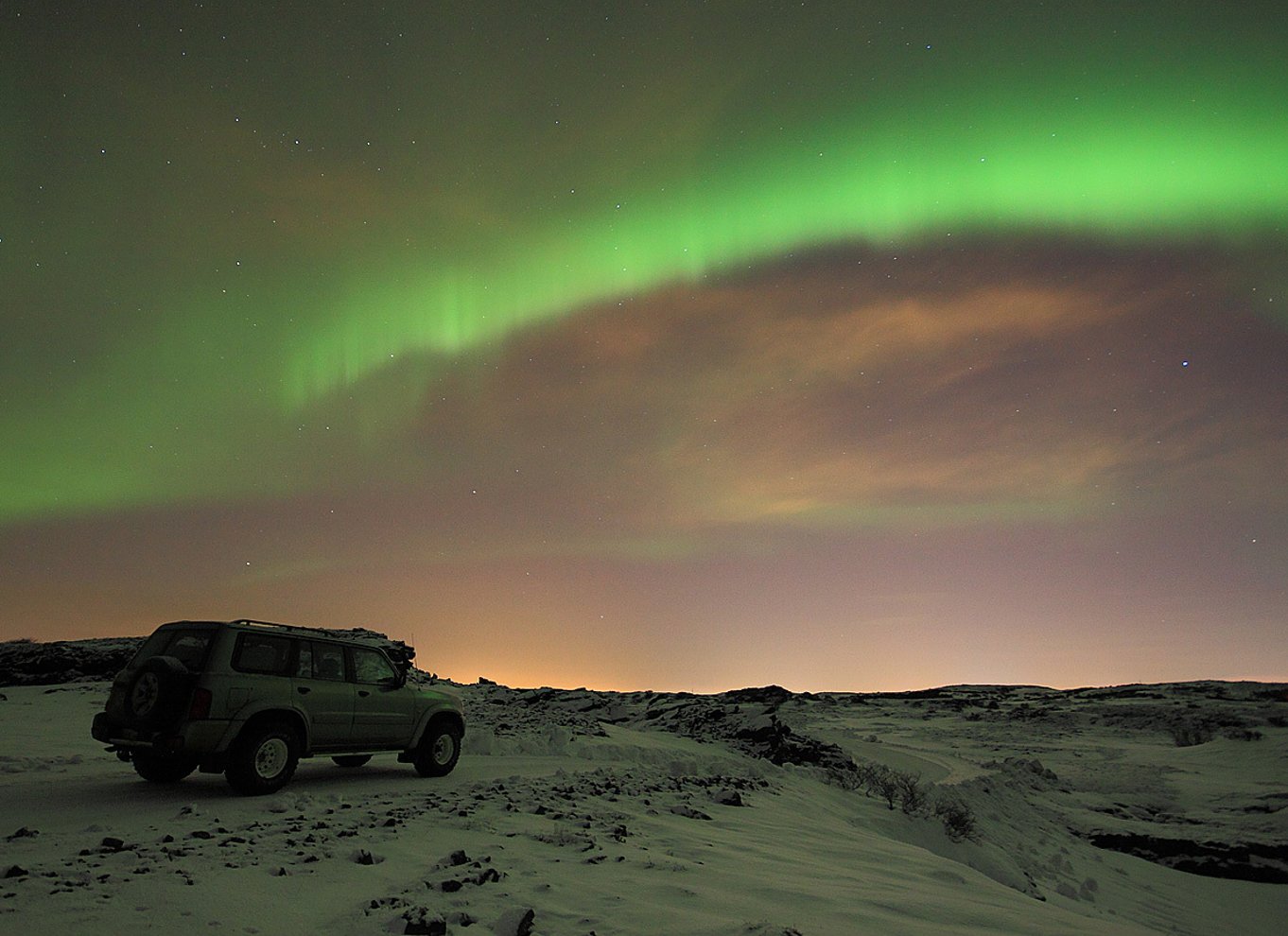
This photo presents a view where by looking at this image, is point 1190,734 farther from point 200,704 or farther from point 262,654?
point 200,704

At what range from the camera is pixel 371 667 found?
13.3 m

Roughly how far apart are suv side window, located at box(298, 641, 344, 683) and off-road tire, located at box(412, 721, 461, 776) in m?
2.15

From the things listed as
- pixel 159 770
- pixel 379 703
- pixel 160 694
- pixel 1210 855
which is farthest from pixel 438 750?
pixel 1210 855

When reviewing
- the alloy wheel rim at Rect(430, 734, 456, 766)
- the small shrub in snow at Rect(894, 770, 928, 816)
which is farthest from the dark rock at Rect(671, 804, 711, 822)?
the small shrub in snow at Rect(894, 770, 928, 816)

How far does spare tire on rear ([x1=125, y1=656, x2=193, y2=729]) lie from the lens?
34.0 ft

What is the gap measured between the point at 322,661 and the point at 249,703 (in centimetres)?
159

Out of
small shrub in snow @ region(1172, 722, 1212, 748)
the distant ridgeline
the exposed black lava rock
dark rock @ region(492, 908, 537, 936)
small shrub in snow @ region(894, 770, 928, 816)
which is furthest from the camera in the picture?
small shrub in snow @ region(1172, 722, 1212, 748)

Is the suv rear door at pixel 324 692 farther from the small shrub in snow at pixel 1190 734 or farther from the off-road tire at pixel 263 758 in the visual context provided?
the small shrub in snow at pixel 1190 734

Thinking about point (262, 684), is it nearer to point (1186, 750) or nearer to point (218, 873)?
point (218, 873)

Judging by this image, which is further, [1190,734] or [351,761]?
[1190,734]

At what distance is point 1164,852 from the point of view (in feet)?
60.6

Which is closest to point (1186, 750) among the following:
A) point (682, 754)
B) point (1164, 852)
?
point (1164, 852)

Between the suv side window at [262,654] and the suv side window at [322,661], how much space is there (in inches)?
11.0

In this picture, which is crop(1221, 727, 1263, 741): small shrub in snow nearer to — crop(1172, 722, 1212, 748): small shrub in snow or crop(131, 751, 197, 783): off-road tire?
crop(1172, 722, 1212, 748): small shrub in snow
